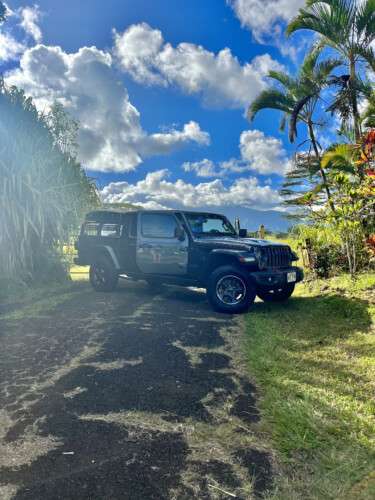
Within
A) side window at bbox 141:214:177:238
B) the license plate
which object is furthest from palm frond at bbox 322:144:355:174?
side window at bbox 141:214:177:238

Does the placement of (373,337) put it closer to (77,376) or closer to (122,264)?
(77,376)

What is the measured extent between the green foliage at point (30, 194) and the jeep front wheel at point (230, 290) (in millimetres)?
5340

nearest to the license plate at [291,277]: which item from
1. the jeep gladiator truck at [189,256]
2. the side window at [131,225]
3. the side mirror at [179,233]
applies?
the jeep gladiator truck at [189,256]

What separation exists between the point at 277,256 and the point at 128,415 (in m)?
4.55

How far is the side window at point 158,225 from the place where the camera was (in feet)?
24.2

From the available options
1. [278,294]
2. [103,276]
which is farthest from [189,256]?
[103,276]

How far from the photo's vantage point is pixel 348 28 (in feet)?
30.7

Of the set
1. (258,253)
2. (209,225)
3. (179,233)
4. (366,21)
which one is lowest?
(258,253)

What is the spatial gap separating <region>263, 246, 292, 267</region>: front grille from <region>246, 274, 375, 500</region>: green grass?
91cm

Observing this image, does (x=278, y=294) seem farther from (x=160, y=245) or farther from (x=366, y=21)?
(x=366, y=21)

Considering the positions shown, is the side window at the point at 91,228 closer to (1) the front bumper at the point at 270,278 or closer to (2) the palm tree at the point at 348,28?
(1) the front bumper at the point at 270,278

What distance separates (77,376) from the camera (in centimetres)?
366

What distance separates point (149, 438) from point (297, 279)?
16.4ft

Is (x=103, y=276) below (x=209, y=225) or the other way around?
below
